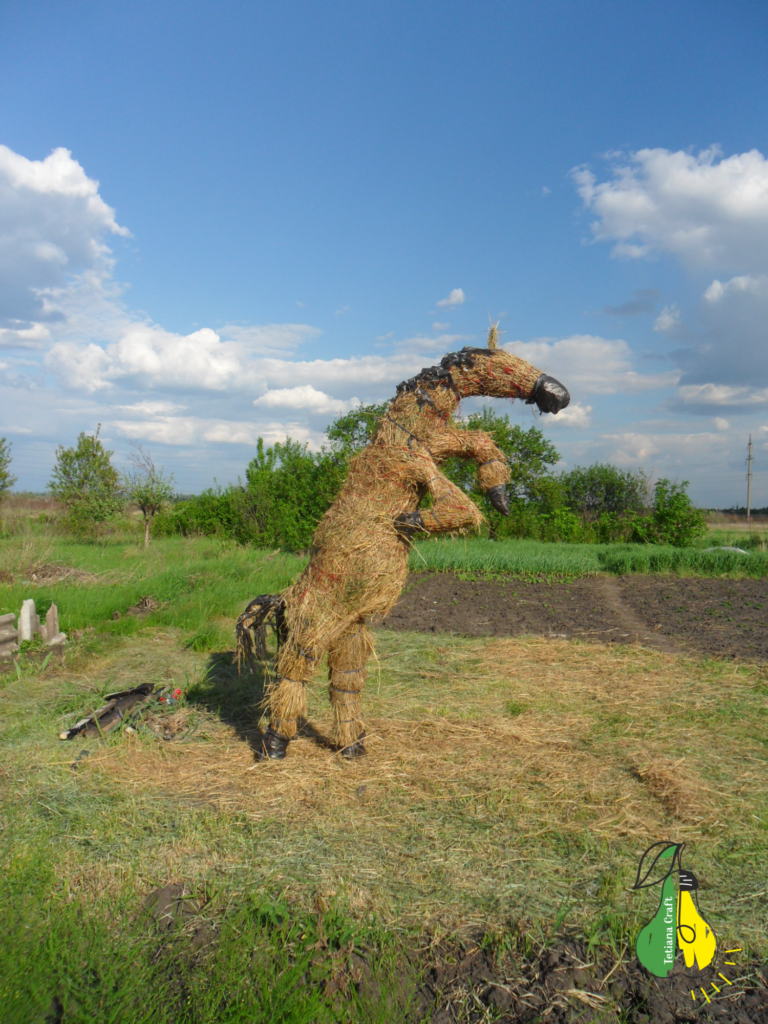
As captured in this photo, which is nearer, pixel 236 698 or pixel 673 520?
pixel 236 698

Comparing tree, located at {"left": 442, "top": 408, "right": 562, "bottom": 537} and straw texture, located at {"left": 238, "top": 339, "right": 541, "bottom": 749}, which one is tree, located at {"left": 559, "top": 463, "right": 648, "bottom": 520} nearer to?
tree, located at {"left": 442, "top": 408, "right": 562, "bottom": 537}

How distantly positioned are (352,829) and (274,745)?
1009mm

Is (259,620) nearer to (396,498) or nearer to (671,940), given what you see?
(396,498)

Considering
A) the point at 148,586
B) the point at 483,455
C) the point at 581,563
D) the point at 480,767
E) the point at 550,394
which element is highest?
the point at 550,394

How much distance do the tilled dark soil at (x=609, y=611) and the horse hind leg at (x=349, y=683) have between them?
4.15 m

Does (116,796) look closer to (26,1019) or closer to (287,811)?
(287,811)

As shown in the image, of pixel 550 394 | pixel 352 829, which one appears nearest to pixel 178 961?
pixel 352 829

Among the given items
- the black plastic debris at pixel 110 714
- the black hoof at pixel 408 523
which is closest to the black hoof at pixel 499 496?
the black hoof at pixel 408 523

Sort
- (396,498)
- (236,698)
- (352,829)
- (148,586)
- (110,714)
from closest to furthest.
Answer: (352,829) → (396,498) → (110,714) → (236,698) → (148,586)

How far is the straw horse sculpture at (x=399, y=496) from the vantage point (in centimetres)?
364

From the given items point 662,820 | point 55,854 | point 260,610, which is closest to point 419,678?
point 260,610

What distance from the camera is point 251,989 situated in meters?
2.12

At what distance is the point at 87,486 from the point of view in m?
21.4

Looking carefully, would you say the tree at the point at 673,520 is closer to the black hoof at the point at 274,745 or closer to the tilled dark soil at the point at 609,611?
the tilled dark soil at the point at 609,611
